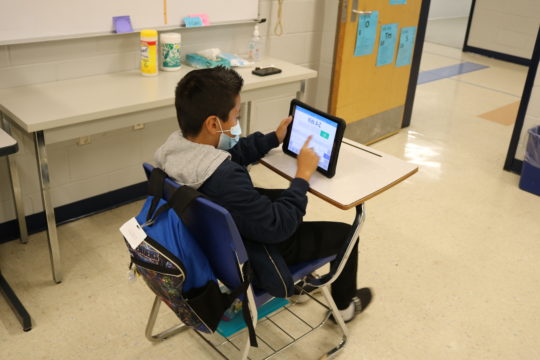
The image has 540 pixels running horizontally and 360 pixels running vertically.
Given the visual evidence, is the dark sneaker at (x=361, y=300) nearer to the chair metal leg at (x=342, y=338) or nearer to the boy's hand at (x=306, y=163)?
the chair metal leg at (x=342, y=338)

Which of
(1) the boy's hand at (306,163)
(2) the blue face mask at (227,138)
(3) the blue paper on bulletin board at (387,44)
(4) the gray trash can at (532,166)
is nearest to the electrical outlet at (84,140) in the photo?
(2) the blue face mask at (227,138)

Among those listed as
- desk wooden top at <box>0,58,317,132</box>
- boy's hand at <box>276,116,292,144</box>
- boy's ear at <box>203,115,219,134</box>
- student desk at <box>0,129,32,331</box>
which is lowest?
student desk at <box>0,129,32,331</box>

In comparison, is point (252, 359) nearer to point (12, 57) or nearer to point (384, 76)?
point (12, 57)

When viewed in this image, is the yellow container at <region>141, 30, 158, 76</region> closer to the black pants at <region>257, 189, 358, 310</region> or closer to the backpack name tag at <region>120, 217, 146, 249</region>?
the black pants at <region>257, 189, 358, 310</region>

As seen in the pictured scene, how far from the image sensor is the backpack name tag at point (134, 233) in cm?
156

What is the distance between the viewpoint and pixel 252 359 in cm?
213

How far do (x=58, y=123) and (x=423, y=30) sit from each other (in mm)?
2900

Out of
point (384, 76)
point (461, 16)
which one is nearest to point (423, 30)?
point (384, 76)

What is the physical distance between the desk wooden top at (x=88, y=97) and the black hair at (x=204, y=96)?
0.73 meters

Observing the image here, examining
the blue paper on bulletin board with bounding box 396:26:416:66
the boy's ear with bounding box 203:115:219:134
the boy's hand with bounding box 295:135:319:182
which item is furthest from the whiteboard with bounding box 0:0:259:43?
the blue paper on bulletin board with bounding box 396:26:416:66

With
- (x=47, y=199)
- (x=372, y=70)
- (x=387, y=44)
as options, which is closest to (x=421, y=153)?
(x=372, y=70)

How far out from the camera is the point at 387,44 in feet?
12.8

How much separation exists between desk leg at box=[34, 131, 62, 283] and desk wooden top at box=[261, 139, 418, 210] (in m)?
0.87

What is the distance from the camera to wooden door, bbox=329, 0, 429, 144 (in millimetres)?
3559
